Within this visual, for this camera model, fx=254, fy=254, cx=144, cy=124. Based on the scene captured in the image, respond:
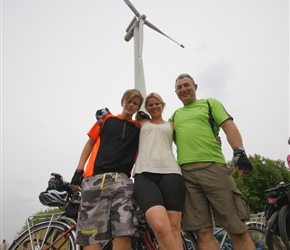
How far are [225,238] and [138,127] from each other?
2479mm

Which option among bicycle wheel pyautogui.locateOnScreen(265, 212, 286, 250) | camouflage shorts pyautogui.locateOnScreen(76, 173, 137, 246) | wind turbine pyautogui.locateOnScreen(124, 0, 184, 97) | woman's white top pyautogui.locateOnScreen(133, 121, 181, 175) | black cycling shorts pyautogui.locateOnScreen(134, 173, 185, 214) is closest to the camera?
black cycling shorts pyautogui.locateOnScreen(134, 173, 185, 214)

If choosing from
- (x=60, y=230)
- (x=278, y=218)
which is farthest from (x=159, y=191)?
(x=278, y=218)

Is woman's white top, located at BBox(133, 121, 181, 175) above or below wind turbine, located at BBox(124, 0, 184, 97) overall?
below

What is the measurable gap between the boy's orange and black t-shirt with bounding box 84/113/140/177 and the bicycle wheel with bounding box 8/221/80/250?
2.82ft

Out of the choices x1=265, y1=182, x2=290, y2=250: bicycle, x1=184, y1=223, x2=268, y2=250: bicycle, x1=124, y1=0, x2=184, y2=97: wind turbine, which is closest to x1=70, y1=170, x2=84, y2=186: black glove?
x1=184, y1=223, x2=268, y2=250: bicycle

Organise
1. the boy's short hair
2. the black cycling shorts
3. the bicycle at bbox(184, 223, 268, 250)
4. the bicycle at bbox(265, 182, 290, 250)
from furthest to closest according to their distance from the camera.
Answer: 1. the bicycle at bbox(184, 223, 268, 250)
2. the bicycle at bbox(265, 182, 290, 250)
3. the boy's short hair
4. the black cycling shorts

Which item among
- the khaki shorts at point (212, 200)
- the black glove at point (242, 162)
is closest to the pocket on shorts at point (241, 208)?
the khaki shorts at point (212, 200)

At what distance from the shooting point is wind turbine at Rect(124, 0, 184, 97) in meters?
11.9

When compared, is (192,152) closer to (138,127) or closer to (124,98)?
(138,127)

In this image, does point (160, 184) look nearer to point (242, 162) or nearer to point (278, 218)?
point (242, 162)

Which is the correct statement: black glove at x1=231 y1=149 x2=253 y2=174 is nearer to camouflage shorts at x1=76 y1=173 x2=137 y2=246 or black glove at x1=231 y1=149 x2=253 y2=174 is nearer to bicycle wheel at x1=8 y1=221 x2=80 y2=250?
camouflage shorts at x1=76 y1=173 x2=137 y2=246

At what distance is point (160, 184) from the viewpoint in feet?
10.1

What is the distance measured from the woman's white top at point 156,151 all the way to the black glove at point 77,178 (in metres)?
0.77

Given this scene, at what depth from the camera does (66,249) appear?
343cm
